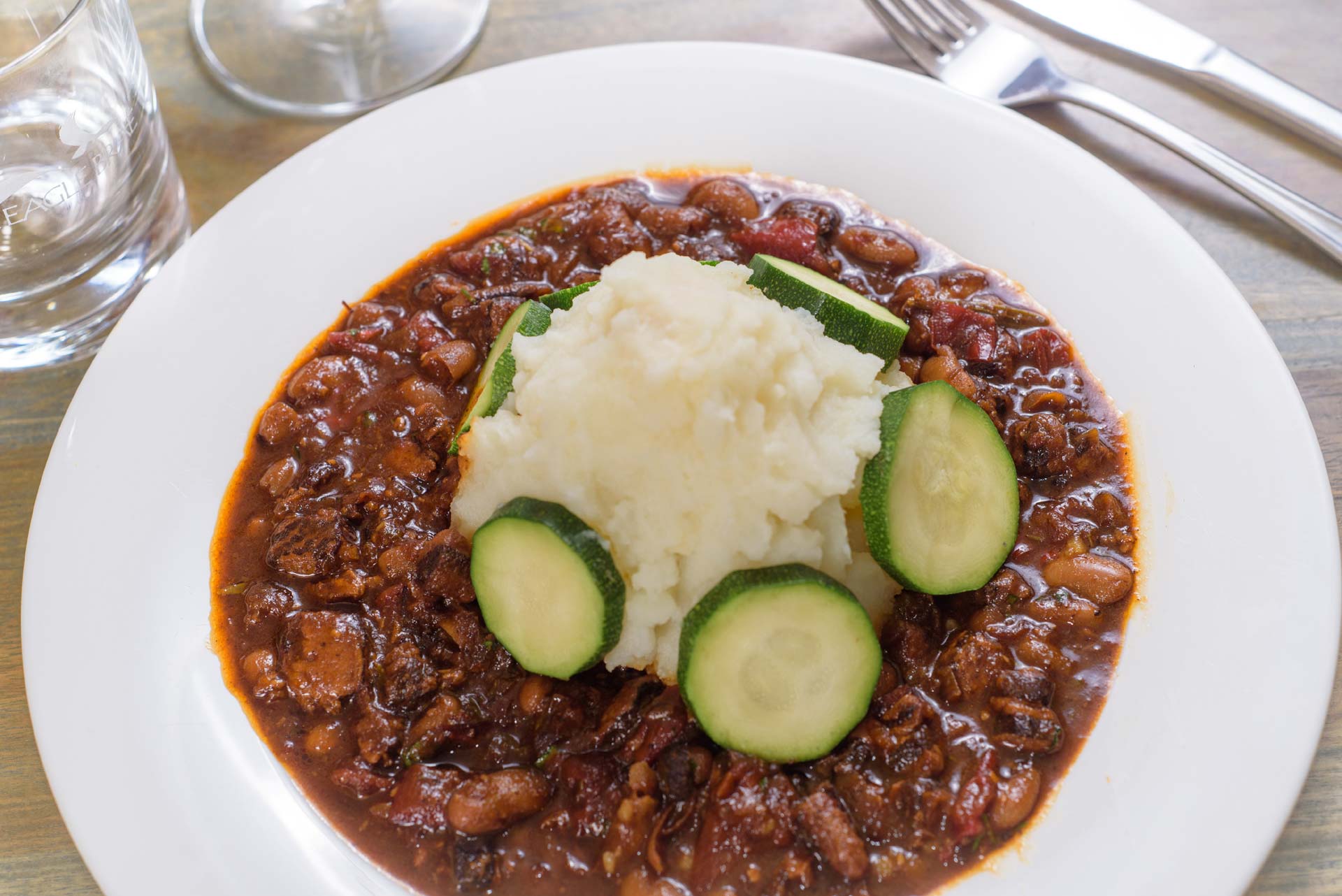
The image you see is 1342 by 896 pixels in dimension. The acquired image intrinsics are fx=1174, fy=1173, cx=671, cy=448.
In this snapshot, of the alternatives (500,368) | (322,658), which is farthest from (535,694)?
(500,368)

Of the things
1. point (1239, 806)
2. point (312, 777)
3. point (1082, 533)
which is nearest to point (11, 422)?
point (312, 777)

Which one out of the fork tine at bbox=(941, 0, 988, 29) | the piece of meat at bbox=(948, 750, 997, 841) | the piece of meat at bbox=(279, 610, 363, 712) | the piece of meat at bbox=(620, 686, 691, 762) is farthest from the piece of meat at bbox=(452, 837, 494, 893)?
the fork tine at bbox=(941, 0, 988, 29)

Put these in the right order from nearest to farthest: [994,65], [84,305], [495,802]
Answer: [495,802], [84,305], [994,65]

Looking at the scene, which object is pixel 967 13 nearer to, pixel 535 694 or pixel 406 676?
pixel 535 694

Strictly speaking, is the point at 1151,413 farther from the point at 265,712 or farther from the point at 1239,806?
the point at 265,712

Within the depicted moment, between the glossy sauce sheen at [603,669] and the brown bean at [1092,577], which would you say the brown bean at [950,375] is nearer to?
the glossy sauce sheen at [603,669]

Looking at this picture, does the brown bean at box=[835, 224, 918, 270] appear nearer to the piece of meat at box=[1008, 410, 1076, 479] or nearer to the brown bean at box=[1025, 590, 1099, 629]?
the piece of meat at box=[1008, 410, 1076, 479]
